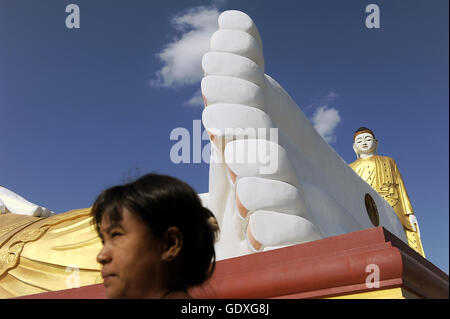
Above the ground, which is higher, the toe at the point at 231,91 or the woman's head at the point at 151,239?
the toe at the point at 231,91

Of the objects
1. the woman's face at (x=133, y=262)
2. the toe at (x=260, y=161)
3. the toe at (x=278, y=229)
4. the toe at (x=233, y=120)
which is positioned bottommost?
the woman's face at (x=133, y=262)

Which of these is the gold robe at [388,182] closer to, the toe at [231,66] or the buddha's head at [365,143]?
the buddha's head at [365,143]

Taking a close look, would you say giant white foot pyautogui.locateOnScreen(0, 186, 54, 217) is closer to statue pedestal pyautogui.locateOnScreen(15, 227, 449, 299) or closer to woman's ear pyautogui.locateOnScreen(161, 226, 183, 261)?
statue pedestal pyautogui.locateOnScreen(15, 227, 449, 299)

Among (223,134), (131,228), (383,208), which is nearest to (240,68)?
(223,134)

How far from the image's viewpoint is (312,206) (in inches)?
100

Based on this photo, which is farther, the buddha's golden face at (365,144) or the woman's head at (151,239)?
the buddha's golden face at (365,144)

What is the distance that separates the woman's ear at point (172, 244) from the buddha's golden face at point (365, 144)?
216 inches

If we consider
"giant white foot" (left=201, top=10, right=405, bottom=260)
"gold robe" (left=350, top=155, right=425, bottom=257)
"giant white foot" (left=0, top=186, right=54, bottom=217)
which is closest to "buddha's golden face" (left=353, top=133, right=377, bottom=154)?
"gold robe" (left=350, top=155, right=425, bottom=257)

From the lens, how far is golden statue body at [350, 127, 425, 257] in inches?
211

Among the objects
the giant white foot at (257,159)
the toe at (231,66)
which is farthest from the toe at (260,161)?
the toe at (231,66)

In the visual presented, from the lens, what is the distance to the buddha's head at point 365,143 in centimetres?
609

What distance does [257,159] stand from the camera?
224 cm

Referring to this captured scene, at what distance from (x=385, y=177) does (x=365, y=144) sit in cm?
54
